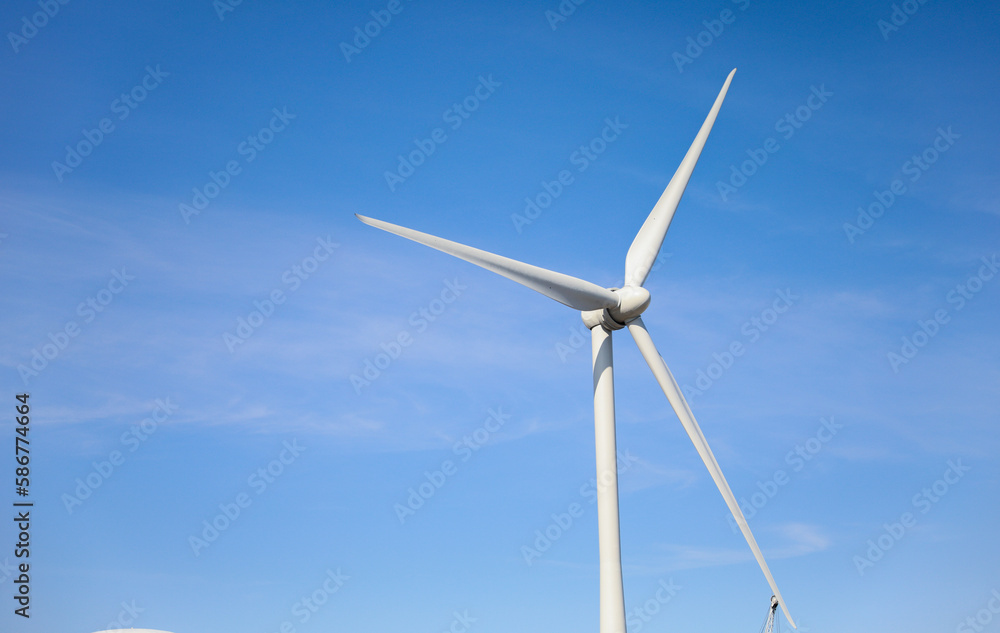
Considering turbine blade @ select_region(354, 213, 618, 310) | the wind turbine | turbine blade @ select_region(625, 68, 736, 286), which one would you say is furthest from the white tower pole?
turbine blade @ select_region(625, 68, 736, 286)

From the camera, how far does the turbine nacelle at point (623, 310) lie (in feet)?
116

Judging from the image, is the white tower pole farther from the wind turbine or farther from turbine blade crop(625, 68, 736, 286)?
turbine blade crop(625, 68, 736, 286)

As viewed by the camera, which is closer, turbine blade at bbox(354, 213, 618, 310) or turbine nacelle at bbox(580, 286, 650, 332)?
turbine blade at bbox(354, 213, 618, 310)

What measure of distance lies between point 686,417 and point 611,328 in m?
4.28

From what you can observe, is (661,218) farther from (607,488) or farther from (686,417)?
(607,488)

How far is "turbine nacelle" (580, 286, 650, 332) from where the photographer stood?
35.5 metres

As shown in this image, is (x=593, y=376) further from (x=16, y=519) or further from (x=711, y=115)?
(x=16, y=519)

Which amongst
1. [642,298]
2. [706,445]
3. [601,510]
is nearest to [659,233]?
[642,298]

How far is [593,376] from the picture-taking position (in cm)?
3628

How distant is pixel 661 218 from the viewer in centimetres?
3884

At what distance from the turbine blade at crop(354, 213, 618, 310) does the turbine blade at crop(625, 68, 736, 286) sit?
8.28 ft

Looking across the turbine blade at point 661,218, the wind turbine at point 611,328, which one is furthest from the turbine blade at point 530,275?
the turbine blade at point 661,218

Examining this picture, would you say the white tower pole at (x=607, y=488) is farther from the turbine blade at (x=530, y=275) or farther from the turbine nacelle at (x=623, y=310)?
the turbine blade at (x=530, y=275)

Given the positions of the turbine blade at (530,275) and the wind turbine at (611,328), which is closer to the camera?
the turbine blade at (530,275)
